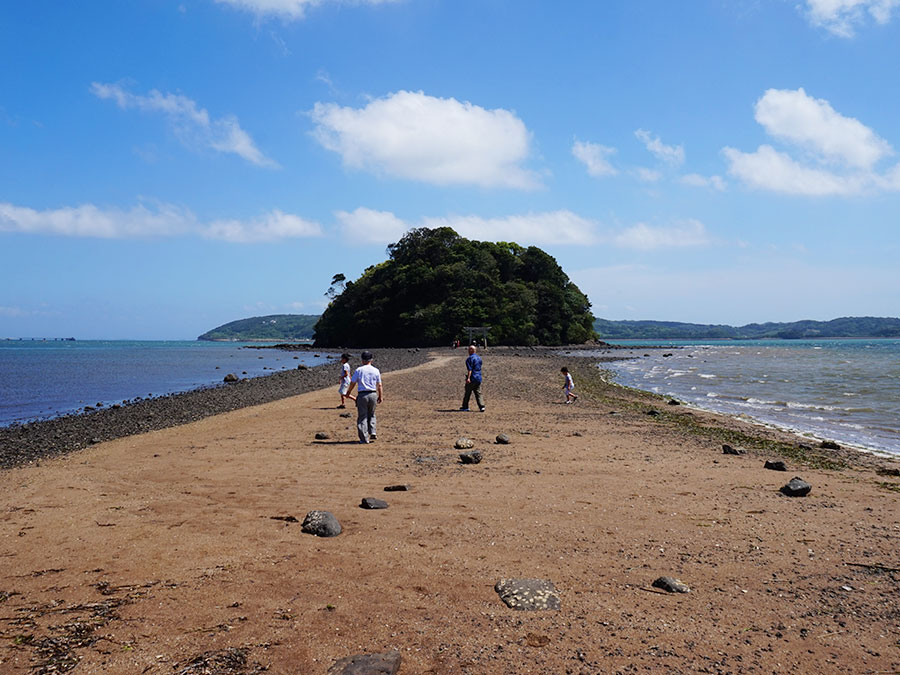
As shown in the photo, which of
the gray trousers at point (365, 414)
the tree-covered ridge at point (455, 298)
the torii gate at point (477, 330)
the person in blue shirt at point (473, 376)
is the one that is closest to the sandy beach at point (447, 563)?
the gray trousers at point (365, 414)

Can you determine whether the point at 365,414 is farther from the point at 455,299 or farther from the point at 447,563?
the point at 455,299

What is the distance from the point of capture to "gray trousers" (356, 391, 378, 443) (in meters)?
12.4

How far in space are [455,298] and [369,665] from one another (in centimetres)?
8236

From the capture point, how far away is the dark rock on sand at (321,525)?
6445 millimetres

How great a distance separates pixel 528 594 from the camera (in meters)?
5.02

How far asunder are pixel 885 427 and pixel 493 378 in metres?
18.3

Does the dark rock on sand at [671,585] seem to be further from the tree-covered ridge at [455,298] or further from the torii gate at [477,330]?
the tree-covered ridge at [455,298]

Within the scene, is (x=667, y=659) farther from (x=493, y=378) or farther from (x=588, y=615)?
(x=493, y=378)

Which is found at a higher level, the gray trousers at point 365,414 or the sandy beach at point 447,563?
the gray trousers at point 365,414

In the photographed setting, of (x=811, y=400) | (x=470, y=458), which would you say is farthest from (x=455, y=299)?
(x=470, y=458)

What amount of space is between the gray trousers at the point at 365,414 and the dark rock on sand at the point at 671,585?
8046 millimetres

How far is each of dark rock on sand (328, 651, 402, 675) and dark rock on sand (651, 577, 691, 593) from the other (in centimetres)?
261

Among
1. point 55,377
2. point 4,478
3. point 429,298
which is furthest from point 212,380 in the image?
point 429,298

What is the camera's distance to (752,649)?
4.33 m
